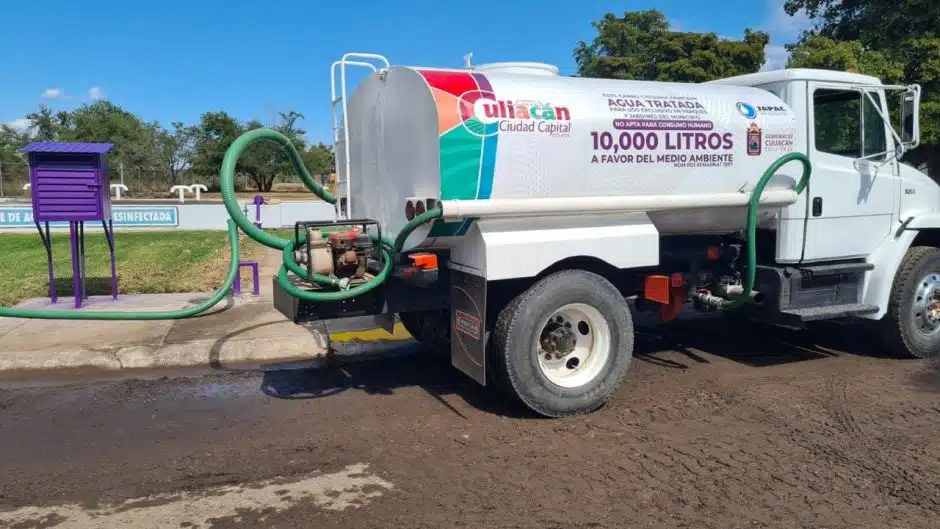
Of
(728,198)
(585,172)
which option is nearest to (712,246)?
(728,198)

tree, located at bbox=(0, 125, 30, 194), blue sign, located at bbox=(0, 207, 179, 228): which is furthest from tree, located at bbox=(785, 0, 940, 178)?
tree, located at bbox=(0, 125, 30, 194)

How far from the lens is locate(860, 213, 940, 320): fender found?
266 inches

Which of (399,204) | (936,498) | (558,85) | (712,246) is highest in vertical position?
(558,85)

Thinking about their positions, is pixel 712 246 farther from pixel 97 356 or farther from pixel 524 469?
pixel 97 356

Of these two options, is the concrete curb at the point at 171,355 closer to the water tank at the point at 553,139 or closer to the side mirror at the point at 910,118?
the water tank at the point at 553,139

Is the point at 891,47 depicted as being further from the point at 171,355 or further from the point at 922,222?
the point at 171,355

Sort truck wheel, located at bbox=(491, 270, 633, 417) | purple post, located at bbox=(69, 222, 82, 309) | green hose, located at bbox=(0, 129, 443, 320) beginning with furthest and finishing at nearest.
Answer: purple post, located at bbox=(69, 222, 82, 309) → truck wheel, located at bbox=(491, 270, 633, 417) → green hose, located at bbox=(0, 129, 443, 320)

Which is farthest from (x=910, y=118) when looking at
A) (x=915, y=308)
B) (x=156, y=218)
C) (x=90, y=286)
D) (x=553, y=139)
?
(x=156, y=218)

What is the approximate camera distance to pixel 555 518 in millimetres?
3809

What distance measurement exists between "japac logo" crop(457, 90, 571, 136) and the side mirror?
12.1ft

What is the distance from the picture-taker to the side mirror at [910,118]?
673 centimetres

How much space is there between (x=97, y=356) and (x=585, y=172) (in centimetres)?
509

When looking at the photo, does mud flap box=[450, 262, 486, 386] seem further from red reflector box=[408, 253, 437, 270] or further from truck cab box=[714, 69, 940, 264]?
truck cab box=[714, 69, 940, 264]

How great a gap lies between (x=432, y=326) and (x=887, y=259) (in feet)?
14.2
